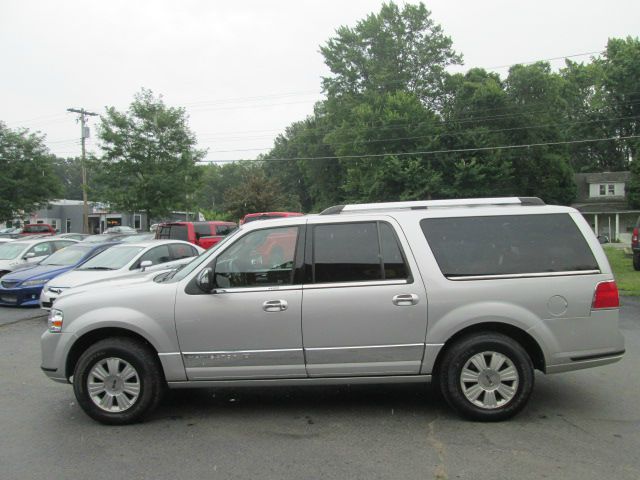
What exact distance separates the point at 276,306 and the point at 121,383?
154 centimetres

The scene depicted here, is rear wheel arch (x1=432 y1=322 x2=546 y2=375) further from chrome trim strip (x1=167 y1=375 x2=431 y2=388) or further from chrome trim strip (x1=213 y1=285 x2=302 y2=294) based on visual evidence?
chrome trim strip (x1=213 y1=285 x2=302 y2=294)

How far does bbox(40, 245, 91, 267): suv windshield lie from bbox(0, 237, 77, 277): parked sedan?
2.25m

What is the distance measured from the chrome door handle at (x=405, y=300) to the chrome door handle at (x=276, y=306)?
93cm

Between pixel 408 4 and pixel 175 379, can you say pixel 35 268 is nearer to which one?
pixel 175 379

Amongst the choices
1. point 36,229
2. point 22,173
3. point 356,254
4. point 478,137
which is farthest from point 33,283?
point 478,137

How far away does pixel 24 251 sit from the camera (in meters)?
15.6

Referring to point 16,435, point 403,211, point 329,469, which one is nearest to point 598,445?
point 329,469

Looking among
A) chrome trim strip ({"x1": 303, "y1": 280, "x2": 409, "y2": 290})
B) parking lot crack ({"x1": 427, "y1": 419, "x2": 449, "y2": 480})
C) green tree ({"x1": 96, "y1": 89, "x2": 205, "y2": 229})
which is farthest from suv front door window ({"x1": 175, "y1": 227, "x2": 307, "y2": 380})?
green tree ({"x1": 96, "y1": 89, "x2": 205, "y2": 229})

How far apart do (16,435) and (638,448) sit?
197 inches

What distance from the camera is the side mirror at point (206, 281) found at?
474 centimetres

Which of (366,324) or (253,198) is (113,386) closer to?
(366,324)

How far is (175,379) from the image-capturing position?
15.7 ft

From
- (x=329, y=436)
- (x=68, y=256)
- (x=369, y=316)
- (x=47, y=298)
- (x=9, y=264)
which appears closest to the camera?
(x=329, y=436)

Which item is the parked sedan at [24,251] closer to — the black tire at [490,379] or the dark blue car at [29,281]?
the dark blue car at [29,281]
